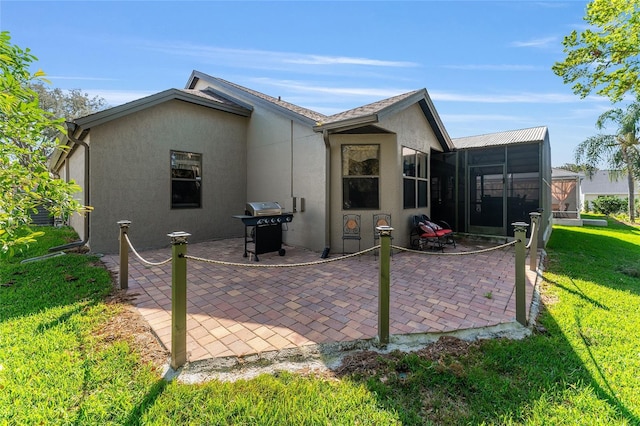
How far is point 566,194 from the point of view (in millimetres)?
18594

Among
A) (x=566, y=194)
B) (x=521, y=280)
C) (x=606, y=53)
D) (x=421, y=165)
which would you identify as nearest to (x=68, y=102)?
(x=421, y=165)

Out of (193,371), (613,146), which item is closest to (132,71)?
Answer: (193,371)

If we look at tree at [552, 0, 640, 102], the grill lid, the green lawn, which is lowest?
the green lawn

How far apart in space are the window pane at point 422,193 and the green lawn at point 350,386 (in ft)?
17.4

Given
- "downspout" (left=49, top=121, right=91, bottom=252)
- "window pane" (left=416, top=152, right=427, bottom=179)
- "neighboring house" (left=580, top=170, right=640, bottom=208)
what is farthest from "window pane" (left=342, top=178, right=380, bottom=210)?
"neighboring house" (left=580, top=170, right=640, bottom=208)

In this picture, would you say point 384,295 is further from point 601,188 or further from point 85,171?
point 601,188

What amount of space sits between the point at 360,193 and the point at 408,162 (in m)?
1.80

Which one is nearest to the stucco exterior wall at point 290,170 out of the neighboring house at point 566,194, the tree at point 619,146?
the neighboring house at point 566,194

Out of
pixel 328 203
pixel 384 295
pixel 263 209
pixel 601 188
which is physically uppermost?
pixel 601 188

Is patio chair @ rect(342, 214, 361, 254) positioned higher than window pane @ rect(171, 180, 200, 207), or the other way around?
window pane @ rect(171, 180, 200, 207)

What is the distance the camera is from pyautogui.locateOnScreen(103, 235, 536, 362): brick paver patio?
10.1ft

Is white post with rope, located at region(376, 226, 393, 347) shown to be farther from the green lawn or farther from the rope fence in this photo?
the green lawn

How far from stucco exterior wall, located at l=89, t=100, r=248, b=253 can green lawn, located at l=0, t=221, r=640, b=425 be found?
151 inches

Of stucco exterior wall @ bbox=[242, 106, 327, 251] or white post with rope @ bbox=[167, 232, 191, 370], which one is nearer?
white post with rope @ bbox=[167, 232, 191, 370]
